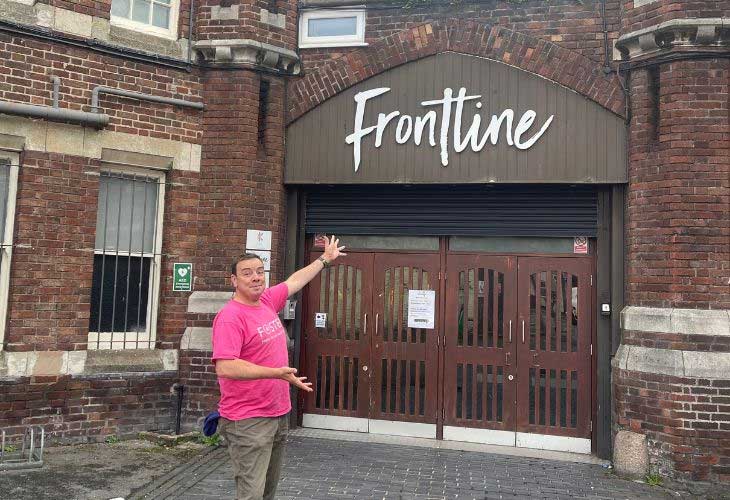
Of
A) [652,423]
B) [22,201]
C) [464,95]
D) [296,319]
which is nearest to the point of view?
[652,423]

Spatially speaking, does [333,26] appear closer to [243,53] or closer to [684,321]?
[243,53]

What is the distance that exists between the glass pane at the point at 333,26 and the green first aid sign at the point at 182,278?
10.5 feet

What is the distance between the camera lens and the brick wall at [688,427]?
5527 mm

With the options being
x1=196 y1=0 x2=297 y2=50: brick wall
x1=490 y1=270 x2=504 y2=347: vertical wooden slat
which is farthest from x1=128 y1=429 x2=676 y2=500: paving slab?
x1=196 y1=0 x2=297 y2=50: brick wall

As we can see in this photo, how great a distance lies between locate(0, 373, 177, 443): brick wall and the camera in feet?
20.0

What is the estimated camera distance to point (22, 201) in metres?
6.27

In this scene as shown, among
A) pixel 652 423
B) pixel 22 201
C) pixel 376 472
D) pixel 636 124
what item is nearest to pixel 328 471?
pixel 376 472

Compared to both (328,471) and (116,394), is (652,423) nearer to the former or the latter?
(328,471)

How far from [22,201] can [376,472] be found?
4.51 meters

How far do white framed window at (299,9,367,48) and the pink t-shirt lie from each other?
457cm

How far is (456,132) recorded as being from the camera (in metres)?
6.84

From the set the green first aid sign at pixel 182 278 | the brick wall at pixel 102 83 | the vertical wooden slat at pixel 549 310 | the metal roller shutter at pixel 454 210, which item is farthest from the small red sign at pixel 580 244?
the brick wall at pixel 102 83

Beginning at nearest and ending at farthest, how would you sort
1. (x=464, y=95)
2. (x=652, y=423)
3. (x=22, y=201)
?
(x=652, y=423) → (x=22, y=201) → (x=464, y=95)

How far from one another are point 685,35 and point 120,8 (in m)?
6.07
